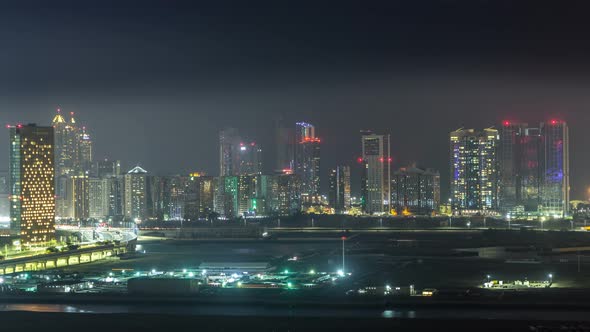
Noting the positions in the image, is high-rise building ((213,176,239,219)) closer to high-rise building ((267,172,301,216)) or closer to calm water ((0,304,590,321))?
high-rise building ((267,172,301,216))

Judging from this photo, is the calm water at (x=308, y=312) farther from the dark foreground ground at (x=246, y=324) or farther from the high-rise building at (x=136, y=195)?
the high-rise building at (x=136, y=195)

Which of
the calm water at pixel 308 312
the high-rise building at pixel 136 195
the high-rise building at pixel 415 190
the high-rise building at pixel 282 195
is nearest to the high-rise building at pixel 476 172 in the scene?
the high-rise building at pixel 415 190

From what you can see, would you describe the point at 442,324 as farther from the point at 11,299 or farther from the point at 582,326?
the point at 11,299

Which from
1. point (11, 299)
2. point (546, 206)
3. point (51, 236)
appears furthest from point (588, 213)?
point (11, 299)

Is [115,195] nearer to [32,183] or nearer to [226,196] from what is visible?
[226,196]

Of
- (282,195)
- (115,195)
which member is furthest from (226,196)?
(115,195)

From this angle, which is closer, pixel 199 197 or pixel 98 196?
pixel 199 197

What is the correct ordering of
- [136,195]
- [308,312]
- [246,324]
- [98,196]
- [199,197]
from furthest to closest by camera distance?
[98,196] → [199,197] → [136,195] → [308,312] → [246,324]
